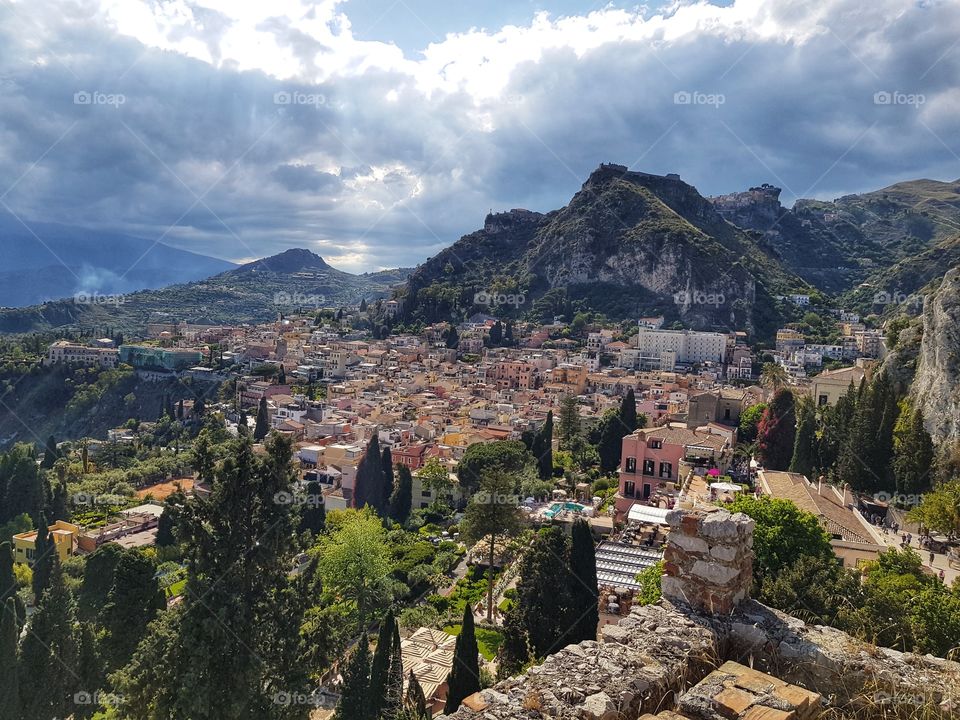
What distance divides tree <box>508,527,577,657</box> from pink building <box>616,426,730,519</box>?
33.7ft

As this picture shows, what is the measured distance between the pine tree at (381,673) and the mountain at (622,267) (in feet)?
282

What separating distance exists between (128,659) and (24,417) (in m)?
77.1

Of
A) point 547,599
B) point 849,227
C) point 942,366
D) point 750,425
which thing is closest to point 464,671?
point 547,599

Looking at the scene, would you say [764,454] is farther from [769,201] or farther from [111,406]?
[769,201]

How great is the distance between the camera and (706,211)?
12006 cm

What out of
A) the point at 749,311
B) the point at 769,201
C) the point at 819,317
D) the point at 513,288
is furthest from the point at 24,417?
the point at 769,201

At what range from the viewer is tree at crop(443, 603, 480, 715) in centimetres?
1243

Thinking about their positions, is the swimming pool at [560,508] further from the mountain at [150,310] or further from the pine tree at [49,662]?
the mountain at [150,310]

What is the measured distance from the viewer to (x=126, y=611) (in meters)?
13.9

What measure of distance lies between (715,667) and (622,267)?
347 feet

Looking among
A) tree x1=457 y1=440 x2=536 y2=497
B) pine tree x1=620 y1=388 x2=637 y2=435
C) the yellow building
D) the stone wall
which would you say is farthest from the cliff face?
the yellow building

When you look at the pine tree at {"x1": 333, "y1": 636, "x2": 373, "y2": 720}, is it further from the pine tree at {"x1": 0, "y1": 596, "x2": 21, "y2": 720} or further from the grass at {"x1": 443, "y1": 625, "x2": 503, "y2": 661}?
the pine tree at {"x1": 0, "y1": 596, "x2": 21, "y2": 720}

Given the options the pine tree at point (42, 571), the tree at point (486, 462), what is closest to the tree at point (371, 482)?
the tree at point (486, 462)

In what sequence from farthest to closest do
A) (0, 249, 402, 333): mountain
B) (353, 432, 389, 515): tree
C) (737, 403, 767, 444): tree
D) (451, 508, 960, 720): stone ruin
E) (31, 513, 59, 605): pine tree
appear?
(0, 249, 402, 333): mountain, (737, 403, 767, 444): tree, (353, 432, 389, 515): tree, (31, 513, 59, 605): pine tree, (451, 508, 960, 720): stone ruin
